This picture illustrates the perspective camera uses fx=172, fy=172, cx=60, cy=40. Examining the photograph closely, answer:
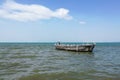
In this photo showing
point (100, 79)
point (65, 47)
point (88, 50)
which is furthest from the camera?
point (65, 47)

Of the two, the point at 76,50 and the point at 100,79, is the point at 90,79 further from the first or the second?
the point at 76,50

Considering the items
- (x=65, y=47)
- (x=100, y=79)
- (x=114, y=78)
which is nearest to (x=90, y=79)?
(x=100, y=79)

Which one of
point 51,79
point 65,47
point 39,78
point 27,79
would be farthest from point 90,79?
point 65,47

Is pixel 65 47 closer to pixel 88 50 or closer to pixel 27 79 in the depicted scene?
pixel 88 50

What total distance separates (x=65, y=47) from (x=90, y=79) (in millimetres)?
35894

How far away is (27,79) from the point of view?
516 inches

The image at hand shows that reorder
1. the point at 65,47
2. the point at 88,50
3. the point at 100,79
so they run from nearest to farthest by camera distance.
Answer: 1. the point at 100,79
2. the point at 88,50
3. the point at 65,47

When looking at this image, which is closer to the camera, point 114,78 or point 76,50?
point 114,78

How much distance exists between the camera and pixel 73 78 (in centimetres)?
1345

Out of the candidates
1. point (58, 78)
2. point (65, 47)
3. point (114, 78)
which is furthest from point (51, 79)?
point (65, 47)

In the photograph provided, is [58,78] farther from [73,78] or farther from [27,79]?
[27,79]

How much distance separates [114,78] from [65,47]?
117 ft

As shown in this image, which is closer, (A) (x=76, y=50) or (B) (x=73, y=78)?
(B) (x=73, y=78)

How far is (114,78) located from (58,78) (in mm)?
4349
